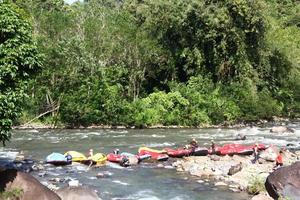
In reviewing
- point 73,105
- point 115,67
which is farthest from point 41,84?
point 115,67

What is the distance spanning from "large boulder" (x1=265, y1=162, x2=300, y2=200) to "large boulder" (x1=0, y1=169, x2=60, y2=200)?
6.16m

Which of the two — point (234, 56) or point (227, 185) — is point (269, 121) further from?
point (227, 185)

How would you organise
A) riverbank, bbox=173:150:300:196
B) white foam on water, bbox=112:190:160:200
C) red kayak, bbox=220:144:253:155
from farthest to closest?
red kayak, bbox=220:144:253:155 < riverbank, bbox=173:150:300:196 < white foam on water, bbox=112:190:160:200

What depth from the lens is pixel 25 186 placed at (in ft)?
41.3

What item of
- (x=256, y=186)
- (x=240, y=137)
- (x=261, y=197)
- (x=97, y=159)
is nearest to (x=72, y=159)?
(x=97, y=159)

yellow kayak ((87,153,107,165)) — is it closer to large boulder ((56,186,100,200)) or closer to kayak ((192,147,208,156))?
kayak ((192,147,208,156))

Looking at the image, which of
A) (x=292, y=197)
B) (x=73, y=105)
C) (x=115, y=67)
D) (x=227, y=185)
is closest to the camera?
(x=292, y=197)

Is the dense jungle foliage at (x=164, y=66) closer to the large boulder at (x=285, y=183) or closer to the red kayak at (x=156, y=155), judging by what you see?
the red kayak at (x=156, y=155)

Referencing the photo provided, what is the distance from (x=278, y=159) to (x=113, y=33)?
20.7 m

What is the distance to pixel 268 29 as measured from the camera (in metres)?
37.3

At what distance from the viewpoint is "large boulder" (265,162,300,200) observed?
13199mm

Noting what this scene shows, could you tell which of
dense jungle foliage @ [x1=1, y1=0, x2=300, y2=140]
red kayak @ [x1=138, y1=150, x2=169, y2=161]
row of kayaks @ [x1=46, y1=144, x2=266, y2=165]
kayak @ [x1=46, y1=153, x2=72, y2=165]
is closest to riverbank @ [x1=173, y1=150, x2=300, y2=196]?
row of kayaks @ [x1=46, y1=144, x2=266, y2=165]

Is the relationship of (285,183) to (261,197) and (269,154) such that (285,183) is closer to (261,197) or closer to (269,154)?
(261,197)

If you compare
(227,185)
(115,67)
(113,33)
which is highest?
(113,33)
